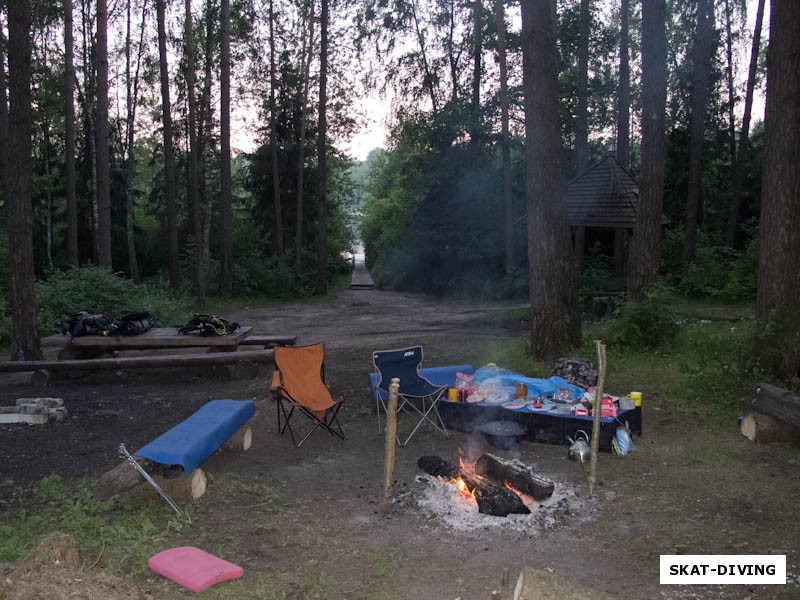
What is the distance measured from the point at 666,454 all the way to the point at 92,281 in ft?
44.5

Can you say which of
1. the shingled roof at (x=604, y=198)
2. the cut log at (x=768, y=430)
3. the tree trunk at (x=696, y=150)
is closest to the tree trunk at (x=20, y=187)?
the cut log at (x=768, y=430)

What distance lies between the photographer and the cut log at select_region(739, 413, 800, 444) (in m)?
5.82

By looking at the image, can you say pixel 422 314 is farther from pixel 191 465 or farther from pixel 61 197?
pixel 61 197

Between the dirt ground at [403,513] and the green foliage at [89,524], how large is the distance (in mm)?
191

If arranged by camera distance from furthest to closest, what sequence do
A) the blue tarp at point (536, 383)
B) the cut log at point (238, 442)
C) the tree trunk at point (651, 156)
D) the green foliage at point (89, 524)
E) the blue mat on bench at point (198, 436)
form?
the tree trunk at point (651, 156) < the blue tarp at point (536, 383) < the cut log at point (238, 442) < the blue mat on bench at point (198, 436) < the green foliage at point (89, 524)

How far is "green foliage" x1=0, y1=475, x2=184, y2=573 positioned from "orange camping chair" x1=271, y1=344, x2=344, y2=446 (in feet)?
6.21

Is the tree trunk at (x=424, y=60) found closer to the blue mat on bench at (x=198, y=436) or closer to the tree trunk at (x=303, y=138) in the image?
the tree trunk at (x=303, y=138)

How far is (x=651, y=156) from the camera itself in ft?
36.8

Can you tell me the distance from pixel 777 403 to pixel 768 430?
0.27 metres

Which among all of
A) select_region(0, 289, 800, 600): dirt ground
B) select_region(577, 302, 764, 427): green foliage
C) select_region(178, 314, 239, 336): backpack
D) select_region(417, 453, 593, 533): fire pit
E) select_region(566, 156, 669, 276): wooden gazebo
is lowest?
select_region(0, 289, 800, 600): dirt ground

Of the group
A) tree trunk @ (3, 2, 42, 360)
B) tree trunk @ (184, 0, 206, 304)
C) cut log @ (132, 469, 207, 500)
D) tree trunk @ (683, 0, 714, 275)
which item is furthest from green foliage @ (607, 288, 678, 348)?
tree trunk @ (184, 0, 206, 304)

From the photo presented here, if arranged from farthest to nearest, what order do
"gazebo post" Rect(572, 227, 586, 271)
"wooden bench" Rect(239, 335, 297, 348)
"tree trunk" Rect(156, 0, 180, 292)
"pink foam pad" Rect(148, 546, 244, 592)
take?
"gazebo post" Rect(572, 227, 586, 271), "tree trunk" Rect(156, 0, 180, 292), "wooden bench" Rect(239, 335, 297, 348), "pink foam pad" Rect(148, 546, 244, 592)

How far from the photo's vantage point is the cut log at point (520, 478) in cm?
454

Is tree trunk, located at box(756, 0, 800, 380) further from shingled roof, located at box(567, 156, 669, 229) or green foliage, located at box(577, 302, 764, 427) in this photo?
shingled roof, located at box(567, 156, 669, 229)
